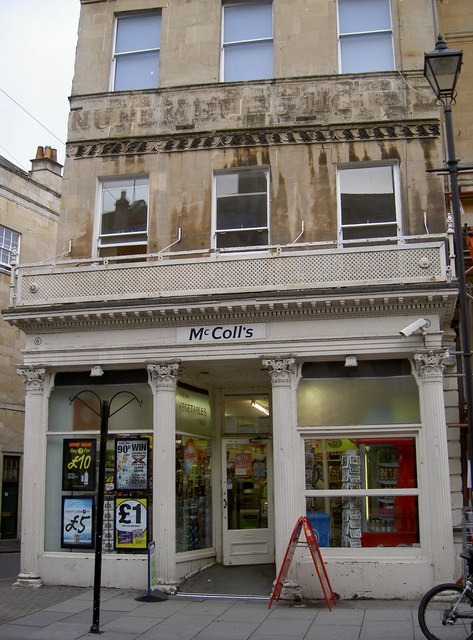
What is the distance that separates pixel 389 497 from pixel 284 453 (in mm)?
2037

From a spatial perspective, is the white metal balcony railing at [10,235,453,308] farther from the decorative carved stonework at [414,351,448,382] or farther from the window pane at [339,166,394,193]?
the window pane at [339,166,394,193]

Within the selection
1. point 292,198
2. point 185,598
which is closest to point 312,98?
point 292,198

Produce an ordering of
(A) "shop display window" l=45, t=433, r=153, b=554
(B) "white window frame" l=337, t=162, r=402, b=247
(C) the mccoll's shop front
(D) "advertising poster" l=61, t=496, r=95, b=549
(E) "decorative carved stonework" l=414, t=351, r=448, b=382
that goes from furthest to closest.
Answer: (B) "white window frame" l=337, t=162, r=402, b=247 → (D) "advertising poster" l=61, t=496, r=95, b=549 → (A) "shop display window" l=45, t=433, r=153, b=554 → (E) "decorative carved stonework" l=414, t=351, r=448, b=382 → (C) the mccoll's shop front

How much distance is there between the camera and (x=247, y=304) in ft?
40.0

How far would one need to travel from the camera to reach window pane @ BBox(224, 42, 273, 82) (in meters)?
14.6

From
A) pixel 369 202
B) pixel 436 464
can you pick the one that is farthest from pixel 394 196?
pixel 436 464

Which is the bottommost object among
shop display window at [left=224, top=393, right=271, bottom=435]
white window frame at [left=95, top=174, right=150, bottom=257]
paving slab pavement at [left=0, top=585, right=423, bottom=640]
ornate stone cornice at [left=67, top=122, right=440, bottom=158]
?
paving slab pavement at [left=0, top=585, right=423, bottom=640]

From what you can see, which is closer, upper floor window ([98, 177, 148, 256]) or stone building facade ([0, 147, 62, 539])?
upper floor window ([98, 177, 148, 256])

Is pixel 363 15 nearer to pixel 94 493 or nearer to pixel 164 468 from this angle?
pixel 164 468

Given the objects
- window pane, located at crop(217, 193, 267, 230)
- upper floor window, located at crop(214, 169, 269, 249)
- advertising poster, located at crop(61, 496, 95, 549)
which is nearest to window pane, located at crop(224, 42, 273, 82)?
upper floor window, located at crop(214, 169, 269, 249)

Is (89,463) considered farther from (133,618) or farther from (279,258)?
(279,258)

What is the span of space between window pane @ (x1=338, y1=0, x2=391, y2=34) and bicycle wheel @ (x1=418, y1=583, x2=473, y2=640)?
11.6m

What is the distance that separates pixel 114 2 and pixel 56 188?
1261 centimetres

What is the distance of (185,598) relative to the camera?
460 inches
